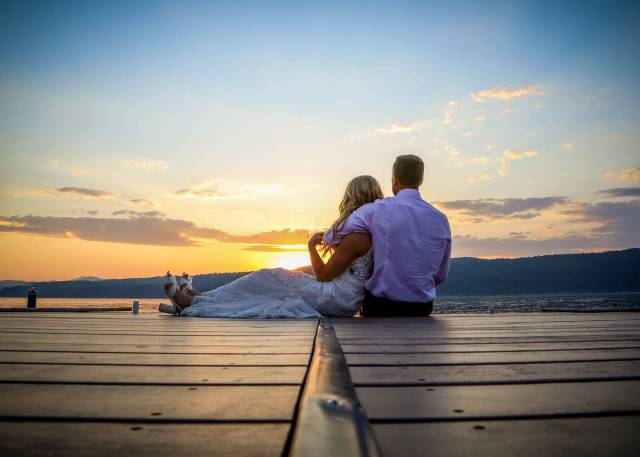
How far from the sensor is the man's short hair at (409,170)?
3.84 metres

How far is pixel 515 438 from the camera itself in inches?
27.4

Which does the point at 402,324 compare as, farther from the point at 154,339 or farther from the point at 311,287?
the point at 154,339

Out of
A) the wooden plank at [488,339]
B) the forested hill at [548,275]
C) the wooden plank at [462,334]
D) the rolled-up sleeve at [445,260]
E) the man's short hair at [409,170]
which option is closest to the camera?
the wooden plank at [488,339]

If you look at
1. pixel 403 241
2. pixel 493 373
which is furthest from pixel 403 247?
pixel 493 373

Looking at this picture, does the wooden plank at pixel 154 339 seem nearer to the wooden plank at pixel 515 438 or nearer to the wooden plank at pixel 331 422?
the wooden plank at pixel 331 422

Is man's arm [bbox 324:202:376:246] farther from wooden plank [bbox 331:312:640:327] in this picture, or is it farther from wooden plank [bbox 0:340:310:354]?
wooden plank [bbox 0:340:310:354]

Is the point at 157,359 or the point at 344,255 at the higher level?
the point at 344,255

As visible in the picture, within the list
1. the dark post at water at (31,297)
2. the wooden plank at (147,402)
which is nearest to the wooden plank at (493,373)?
the wooden plank at (147,402)

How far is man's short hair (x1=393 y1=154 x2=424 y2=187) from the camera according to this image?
3.84 m

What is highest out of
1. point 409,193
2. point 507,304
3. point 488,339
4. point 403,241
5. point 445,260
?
point 409,193

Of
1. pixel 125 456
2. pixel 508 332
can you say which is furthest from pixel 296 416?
pixel 508 332

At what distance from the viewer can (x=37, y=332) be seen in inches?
94.0

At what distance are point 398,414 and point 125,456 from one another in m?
0.45

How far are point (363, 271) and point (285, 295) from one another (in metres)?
0.68
